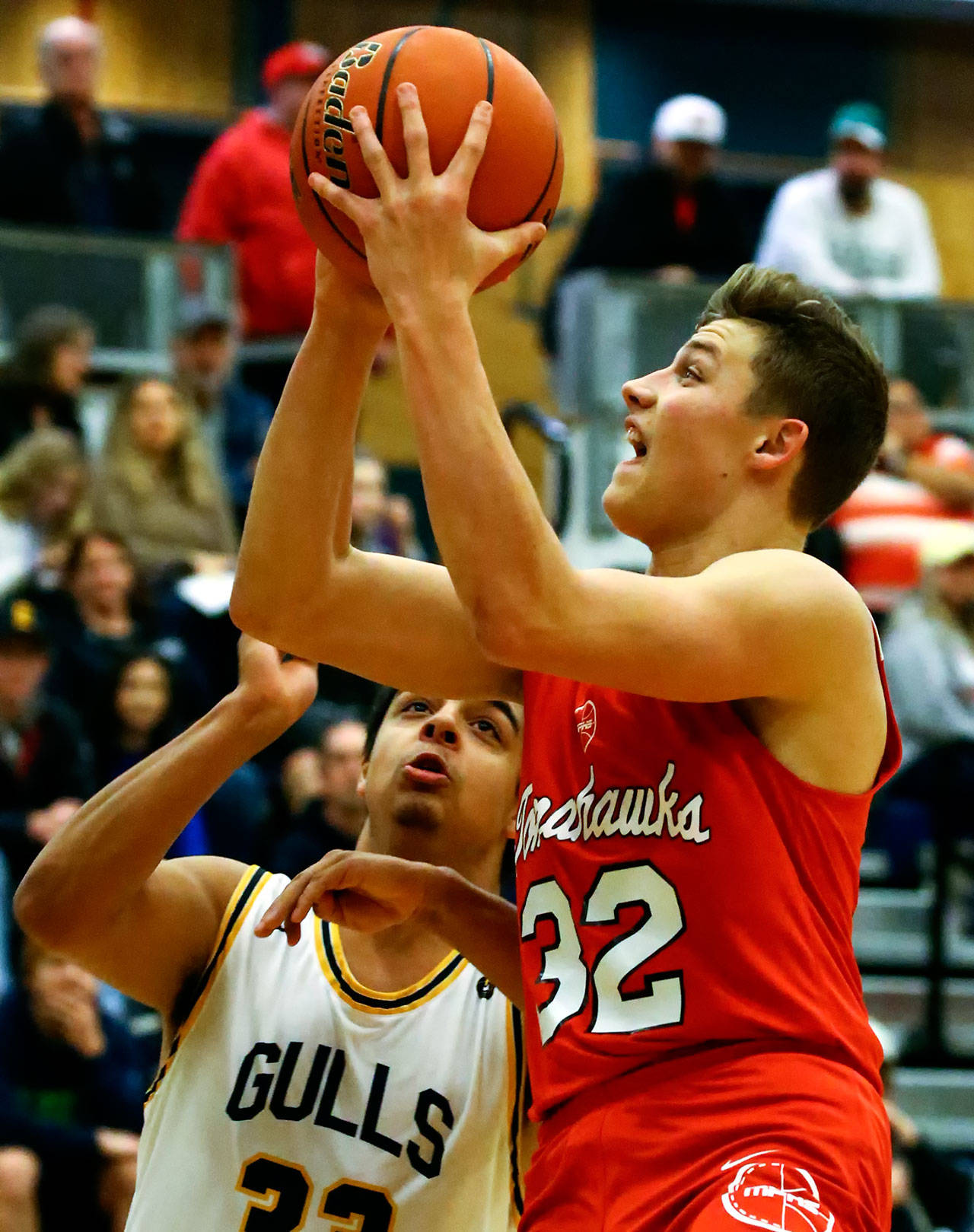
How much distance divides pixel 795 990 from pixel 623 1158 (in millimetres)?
335

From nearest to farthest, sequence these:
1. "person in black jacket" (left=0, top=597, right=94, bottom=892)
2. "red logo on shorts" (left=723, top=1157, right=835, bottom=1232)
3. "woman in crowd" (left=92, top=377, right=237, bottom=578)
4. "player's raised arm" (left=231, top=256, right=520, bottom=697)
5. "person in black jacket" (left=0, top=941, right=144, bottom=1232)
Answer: "red logo on shorts" (left=723, top=1157, right=835, bottom=1232)
"player's raised arm" (left=231, top=256, right=520, bottom=697)
"person in black jacket" (left=0, top=941, right=144, bottom=1232)
"person in black jacket" (left=0, top=597, right=94, bottom=892)
"woman in crowd" (left=92, top=377, right=237, bottom=578)

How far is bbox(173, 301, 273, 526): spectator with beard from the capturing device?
858 cm

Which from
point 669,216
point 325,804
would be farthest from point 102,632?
point 669,216

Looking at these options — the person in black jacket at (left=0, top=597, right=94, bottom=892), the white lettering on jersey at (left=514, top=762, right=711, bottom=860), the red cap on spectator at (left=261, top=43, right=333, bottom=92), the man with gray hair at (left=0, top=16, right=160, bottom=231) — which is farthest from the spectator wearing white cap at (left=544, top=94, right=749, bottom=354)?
the white lettering on jersey at (left=514, top=762, right=711, bottom=860)

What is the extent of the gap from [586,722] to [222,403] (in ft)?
19.5

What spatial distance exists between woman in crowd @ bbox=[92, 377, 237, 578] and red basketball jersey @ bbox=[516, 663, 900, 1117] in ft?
17.4

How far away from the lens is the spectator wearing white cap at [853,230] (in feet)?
33.0

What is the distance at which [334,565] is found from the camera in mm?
3158

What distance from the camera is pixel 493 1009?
3.57 m

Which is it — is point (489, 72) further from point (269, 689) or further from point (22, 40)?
point (22, 40)

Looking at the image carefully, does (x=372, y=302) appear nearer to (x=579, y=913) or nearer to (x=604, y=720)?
(x=604, y=720)

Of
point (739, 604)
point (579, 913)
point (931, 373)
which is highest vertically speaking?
point (931, 373)

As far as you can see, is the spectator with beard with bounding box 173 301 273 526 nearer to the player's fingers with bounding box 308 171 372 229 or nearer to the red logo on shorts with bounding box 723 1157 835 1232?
the player's fingers with bounding box 308 171 372 229

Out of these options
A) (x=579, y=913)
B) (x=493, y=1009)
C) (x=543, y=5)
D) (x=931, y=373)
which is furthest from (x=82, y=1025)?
(x=543, y=5)
